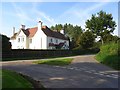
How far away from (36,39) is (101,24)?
1259 inches

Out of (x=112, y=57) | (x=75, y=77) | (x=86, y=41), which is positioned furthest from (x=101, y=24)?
(x=75, y=77)

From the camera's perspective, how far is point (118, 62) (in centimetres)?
2606

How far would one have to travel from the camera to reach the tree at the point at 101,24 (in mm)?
97625

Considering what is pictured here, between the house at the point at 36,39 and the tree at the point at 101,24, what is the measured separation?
20.1m

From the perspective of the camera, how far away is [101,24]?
9812 cm

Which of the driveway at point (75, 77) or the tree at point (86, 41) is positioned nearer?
the driveway at point (75, 77)

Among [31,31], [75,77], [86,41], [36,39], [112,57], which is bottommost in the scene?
[75,77]

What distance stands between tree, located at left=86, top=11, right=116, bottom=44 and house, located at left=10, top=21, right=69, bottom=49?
20127 mm

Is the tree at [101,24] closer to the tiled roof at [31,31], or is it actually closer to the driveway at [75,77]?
the tiled roof at [31,31]

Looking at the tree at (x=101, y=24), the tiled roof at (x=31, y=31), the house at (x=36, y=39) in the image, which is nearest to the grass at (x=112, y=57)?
the house at (x=36, y=39)

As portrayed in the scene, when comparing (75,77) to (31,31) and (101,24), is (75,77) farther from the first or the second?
(101,24)

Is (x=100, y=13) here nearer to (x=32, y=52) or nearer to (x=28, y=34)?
(x=28, y=34)

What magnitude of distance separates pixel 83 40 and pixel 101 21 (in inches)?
941

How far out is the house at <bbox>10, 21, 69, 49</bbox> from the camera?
245ft
